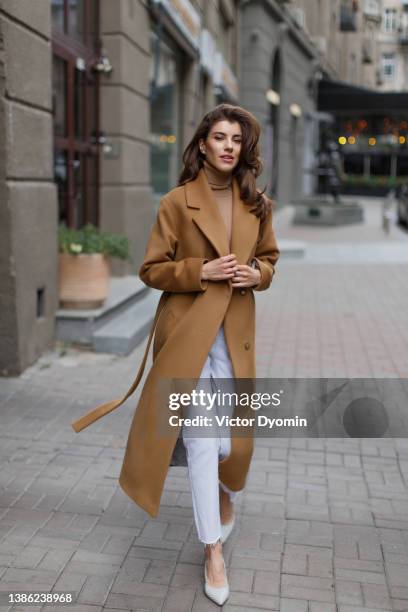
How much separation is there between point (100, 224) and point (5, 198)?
391cm

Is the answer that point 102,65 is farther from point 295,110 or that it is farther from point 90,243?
point 295,110

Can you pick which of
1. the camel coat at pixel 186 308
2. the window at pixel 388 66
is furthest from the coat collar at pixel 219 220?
the window at pixel 388 66

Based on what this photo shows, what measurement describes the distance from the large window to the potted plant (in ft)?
5.30

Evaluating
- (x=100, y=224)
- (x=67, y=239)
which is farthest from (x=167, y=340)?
(x=100, y=224)

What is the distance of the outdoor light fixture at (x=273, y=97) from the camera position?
2630cm

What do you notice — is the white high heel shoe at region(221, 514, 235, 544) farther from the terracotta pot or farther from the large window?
the large window

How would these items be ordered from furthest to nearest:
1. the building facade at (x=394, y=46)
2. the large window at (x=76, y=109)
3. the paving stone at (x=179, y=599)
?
the building facade at (x=394, y=46) → the large window at (x=76, y=109) → the paving stone at (x=179, y=599)

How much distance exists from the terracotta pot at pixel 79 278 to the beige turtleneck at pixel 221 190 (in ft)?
13.8

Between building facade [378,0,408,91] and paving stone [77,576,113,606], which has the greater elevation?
building facade [378,0,408,91]

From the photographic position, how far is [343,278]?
40.7 ft

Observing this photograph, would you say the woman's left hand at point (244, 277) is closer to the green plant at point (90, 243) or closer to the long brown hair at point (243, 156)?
the long brown hair at point (243, 156)

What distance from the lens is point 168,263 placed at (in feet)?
10.0

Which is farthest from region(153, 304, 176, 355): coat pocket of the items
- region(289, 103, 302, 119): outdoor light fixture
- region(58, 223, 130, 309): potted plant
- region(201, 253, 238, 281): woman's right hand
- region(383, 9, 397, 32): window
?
region(383, 9, 397, 32): window

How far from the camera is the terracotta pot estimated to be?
7207 millimetres
